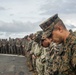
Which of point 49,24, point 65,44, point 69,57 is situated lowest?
point 69,57

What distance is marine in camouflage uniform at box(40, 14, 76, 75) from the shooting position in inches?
209

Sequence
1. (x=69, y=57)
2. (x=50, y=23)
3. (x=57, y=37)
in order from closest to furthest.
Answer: (x=57, y=37), (x=69, y=57), (x=50, y=23)

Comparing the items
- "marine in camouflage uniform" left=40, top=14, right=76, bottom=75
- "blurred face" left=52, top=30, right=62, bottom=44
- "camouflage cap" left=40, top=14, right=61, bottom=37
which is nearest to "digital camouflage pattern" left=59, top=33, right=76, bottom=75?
"marine in camouflage uniform" left=40, top=14, right=76, bottom=75

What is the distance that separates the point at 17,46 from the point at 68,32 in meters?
39.9

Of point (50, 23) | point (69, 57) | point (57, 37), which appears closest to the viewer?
point (57, 37)

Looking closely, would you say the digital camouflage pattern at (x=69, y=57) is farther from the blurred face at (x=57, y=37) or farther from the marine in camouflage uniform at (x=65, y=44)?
the blurred face at (x=57, y=37)

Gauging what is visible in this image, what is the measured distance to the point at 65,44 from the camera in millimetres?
5434

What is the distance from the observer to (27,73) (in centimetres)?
1916

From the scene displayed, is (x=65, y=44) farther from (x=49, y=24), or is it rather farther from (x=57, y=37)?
(x=49, y=24)

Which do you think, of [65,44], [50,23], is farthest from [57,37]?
[50,23]

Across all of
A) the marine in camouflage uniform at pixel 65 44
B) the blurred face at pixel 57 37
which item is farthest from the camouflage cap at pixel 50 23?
the blurred face at pixel 57 37

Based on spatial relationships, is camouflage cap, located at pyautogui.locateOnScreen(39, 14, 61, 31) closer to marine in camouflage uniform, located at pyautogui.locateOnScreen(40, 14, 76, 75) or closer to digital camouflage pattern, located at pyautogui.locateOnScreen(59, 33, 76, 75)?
marine in camouflage uniform, located at pyautogui.locateOnScreen(40, 14, 76, 75)

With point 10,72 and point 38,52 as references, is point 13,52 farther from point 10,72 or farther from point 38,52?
point 38,52

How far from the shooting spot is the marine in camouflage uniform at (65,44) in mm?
5312
